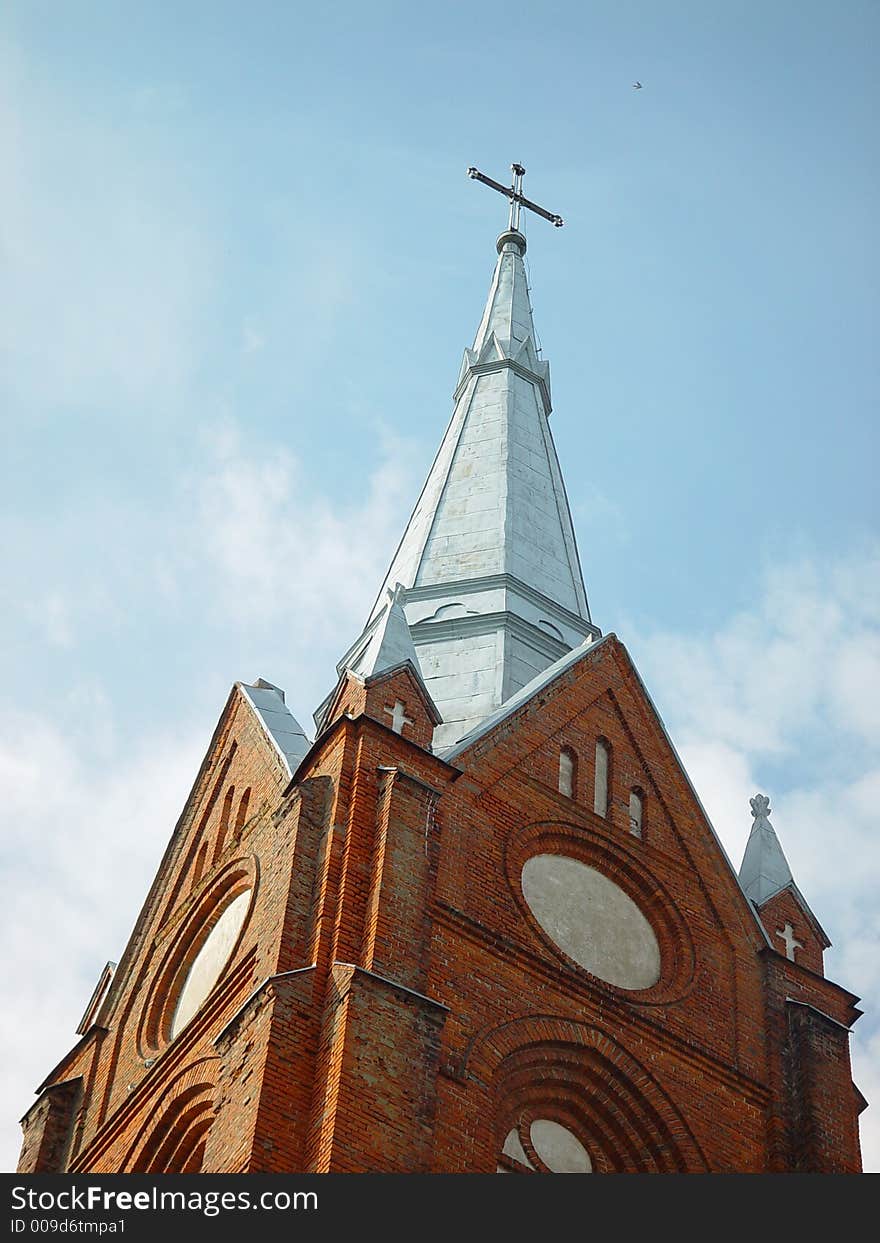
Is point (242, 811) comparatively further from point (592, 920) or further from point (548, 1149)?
point (548, 1149)

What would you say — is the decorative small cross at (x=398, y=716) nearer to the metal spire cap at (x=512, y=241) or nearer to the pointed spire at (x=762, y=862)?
the pointed spire at (x=762, y=862)

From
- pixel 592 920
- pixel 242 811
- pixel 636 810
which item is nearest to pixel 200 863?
pixel 242 811

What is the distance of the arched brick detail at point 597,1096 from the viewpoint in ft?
78.6

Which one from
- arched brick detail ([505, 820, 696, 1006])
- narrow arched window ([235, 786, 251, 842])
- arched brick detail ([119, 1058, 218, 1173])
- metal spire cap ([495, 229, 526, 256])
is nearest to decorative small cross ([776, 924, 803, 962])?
arched brick detail ([505, 820, 696, 1006])

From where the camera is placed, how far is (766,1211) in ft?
66.3

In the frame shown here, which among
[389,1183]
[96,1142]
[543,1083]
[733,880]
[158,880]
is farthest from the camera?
[158,880]

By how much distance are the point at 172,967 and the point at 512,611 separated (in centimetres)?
818

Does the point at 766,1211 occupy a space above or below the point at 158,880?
below

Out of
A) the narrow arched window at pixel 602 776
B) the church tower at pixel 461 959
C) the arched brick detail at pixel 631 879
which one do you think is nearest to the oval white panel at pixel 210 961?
the church tower at pixel 461 959

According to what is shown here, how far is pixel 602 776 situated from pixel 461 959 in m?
5.52

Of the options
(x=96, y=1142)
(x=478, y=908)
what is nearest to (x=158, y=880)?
(x=96, y=1142)

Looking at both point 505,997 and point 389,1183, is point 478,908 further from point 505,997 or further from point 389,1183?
point 389,1183

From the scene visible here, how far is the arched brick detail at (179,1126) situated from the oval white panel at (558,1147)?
3.75 m

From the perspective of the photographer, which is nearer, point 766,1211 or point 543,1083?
point 766,1211
